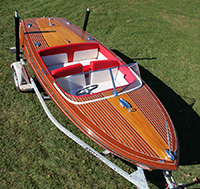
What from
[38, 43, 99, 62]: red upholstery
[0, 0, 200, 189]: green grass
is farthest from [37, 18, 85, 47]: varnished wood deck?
[0, 0, 200, 189]: green grass

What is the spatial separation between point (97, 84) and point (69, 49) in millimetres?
1389

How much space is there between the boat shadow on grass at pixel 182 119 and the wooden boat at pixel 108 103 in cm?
98

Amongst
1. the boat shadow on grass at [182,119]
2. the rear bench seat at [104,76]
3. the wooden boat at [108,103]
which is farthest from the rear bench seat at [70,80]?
the boat shadow on grass at [182,119]

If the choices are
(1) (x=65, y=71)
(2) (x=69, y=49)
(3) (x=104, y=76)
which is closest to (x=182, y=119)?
(3) (x=104, y=76)

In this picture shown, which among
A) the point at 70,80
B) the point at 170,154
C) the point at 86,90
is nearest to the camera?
the point at 170,154

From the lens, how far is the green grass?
130 inches

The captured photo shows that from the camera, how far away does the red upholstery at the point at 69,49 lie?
14.4 ft

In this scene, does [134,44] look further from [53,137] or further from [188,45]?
[53,137]

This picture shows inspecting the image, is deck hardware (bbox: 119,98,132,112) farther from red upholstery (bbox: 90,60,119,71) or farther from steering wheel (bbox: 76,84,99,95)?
red upholstery (bbox: 90,60,119,71)

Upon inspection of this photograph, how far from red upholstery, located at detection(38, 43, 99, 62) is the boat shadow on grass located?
229 cm

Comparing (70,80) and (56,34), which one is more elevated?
(56,34)

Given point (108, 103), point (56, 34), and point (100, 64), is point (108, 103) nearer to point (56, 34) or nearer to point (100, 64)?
point (100, 64)

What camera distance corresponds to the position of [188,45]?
8.65m

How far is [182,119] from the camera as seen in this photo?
191 inches
